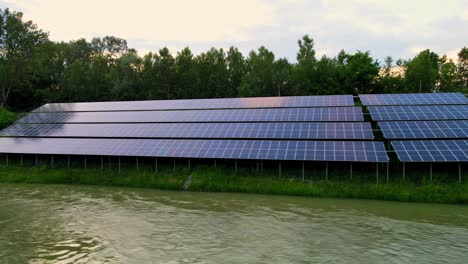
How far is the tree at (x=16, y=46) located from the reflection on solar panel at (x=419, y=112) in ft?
174

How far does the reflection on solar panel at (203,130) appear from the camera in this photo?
33.4 metres

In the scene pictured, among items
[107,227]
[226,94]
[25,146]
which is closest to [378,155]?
[107,227]

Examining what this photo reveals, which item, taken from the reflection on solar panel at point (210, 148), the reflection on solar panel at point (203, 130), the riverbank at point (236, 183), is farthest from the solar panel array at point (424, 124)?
the reflection on solar panel at point (203, 130)

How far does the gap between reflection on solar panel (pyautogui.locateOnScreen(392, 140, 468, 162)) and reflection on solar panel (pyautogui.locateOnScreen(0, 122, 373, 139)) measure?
10.3 feet

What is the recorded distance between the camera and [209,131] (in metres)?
36.7

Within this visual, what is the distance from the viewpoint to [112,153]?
33.3m

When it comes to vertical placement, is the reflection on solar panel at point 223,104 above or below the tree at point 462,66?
below

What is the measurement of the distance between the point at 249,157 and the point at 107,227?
45.2ft

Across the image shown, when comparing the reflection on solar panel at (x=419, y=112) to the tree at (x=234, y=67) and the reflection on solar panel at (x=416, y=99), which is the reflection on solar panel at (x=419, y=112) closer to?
the reflection on solar panel at (x=416, y=99)

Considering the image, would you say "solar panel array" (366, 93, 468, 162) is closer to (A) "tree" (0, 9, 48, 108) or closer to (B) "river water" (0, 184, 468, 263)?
(B) "river water" (0, 184, 468, 263)

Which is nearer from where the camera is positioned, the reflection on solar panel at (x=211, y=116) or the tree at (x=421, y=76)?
the reflection on solar panel at (x=211, y=116)

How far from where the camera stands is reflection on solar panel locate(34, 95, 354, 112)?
43188 millimetres

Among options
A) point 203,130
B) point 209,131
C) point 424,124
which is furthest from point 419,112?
point 203,130

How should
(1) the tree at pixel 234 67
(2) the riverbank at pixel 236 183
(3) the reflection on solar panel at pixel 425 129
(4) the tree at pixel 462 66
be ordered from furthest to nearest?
1. (4) the tree at pixel 462 66
2. (1) the tree at pixel 234 67
3. (3) the reflection on solar panel at pixel 425 129
4. (2) the riverbank at pixel 236 183
